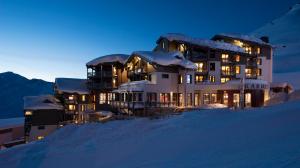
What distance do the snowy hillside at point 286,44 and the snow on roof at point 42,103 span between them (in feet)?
200

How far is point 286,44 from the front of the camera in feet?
448

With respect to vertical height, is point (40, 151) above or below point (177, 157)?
below

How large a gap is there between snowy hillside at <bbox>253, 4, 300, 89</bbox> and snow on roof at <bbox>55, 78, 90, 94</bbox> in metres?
55.1

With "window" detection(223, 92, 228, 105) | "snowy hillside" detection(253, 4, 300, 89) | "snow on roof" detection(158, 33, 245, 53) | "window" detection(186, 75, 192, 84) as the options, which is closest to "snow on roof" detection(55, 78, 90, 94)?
"snow on roof" detection(158, 33, 245, 53)

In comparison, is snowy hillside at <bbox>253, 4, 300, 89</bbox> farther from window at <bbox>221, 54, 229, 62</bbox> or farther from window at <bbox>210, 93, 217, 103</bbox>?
window at <bbox>210, 93, 217, 103</bbox>

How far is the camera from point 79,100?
175 feet

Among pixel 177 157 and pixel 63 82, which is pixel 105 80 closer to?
pixel 63 82

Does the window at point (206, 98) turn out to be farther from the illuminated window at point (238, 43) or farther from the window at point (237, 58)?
the illuminated window at point (238, 43)

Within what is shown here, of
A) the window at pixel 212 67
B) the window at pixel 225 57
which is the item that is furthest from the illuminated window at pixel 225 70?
the window at pixel 212 67

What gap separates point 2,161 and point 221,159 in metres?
20.0

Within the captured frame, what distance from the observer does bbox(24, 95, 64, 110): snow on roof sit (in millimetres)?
50312

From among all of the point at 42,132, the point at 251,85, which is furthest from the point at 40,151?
the point at 251,85

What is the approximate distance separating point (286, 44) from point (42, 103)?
12596 cm

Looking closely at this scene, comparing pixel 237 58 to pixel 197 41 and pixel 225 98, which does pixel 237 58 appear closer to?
pixel 197 41
